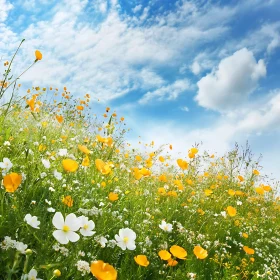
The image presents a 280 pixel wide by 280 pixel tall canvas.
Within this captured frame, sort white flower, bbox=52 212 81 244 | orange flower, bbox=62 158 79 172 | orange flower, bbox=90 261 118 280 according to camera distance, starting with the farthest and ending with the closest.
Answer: orange flower, bbox=62 158 79 172
white flower, bbox=52 212 81 244
orange flower, bbox=90 261 118 280

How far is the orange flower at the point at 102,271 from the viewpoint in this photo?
1309mm

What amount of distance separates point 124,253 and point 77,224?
1.01 meters

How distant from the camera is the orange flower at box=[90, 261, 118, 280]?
4.29 feet

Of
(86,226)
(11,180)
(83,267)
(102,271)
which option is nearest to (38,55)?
(11,180)

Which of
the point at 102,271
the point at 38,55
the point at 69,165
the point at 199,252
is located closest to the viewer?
the point at 102,271

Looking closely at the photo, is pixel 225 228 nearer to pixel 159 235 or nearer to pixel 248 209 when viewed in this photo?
pixel 159 235

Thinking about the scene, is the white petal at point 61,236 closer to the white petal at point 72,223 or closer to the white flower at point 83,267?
the white petal at point 72,223

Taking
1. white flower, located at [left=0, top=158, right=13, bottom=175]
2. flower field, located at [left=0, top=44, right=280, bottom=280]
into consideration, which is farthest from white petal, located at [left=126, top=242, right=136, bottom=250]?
white flower, located at [left=0, top=158, right=13, bottom=175]

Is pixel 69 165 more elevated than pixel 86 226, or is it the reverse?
pixel 69 165

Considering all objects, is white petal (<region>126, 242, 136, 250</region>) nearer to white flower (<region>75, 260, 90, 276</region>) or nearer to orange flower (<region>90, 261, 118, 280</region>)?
white flower (<region>75, 260, 90, 276</region>)


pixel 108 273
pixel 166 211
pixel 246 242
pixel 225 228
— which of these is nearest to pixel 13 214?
pixel 108 273

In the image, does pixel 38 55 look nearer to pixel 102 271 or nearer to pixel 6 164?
pixel 6 164

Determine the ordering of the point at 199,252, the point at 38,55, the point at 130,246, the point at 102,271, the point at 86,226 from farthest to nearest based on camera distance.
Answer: the point at 38,55, the point at 199,252, the point at 130,246, the point at 86,226, the point at 102,271

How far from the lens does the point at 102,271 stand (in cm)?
135
